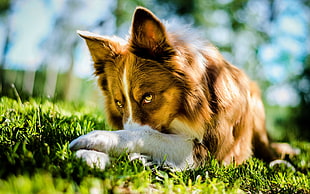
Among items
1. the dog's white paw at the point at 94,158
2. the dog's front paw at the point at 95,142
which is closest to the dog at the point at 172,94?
the dog's front paw at the point at 95,142

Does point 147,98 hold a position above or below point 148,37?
below

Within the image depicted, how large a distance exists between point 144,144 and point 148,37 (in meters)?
1.14

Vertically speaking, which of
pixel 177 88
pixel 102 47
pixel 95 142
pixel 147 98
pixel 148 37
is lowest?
pixel 95 142

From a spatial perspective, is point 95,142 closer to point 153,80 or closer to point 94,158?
point 94,158

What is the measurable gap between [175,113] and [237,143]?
104 centimetres

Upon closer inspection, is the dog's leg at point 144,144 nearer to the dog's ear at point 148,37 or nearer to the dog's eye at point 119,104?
the dog's eye at point 119,104

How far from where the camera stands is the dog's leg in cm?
274

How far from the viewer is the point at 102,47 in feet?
12.8

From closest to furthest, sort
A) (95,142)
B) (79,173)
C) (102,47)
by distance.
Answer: (79,173)
(95,142)
(102,47)

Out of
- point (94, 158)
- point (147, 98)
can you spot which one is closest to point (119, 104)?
point (147, 98)

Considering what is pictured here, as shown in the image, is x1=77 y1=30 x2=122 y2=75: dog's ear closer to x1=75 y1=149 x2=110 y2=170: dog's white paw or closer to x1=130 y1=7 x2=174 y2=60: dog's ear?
x1=130 y1=7 x2=174 y2=60: dog's ear

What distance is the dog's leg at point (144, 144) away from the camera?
2738 millimetres

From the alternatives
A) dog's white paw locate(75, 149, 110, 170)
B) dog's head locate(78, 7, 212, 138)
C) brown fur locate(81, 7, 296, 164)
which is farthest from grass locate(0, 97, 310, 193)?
dog's head locate(78, 7, 212, 138)

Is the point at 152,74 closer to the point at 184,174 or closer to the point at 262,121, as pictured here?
the point at 184,174
